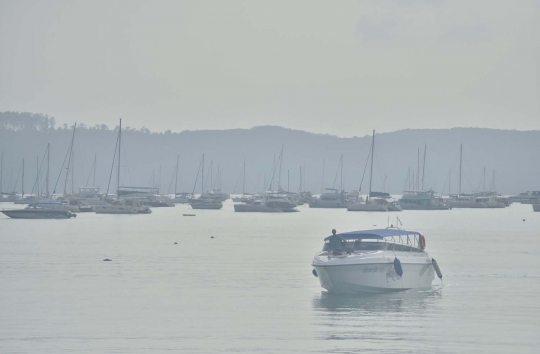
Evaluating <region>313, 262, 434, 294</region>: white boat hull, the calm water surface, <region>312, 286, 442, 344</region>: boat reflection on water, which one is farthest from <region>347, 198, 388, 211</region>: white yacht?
<region>313, 262, 434, 294</region>: white boat hull

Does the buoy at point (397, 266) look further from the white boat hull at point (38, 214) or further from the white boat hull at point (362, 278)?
the white boat hull at point (38, 214)

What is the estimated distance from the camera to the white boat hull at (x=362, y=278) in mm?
43812

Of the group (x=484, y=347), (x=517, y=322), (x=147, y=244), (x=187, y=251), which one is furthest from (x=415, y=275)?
(x=147, y=244)

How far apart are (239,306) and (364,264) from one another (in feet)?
19.0

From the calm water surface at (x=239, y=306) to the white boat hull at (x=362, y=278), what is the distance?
18.9 inches

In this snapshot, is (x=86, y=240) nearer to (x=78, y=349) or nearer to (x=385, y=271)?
(x=385, y=271)

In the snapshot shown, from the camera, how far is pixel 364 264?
4394cm

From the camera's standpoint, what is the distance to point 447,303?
4412 cm

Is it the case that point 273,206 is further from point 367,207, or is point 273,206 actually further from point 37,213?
point 37,213

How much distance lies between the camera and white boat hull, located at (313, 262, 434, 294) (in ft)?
144

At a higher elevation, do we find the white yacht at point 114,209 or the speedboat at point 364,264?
the white yacht at point 114,209

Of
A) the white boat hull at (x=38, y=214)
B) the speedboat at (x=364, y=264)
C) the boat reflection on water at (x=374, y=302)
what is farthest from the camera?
the white boat hull at (x=38, y=214)

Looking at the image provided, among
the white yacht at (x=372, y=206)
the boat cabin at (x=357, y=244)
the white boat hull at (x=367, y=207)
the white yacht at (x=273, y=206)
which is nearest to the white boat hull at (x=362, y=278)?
the boat cabin at (x=357, y=244)

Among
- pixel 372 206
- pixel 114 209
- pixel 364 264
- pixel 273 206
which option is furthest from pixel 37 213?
pixel 364 264
